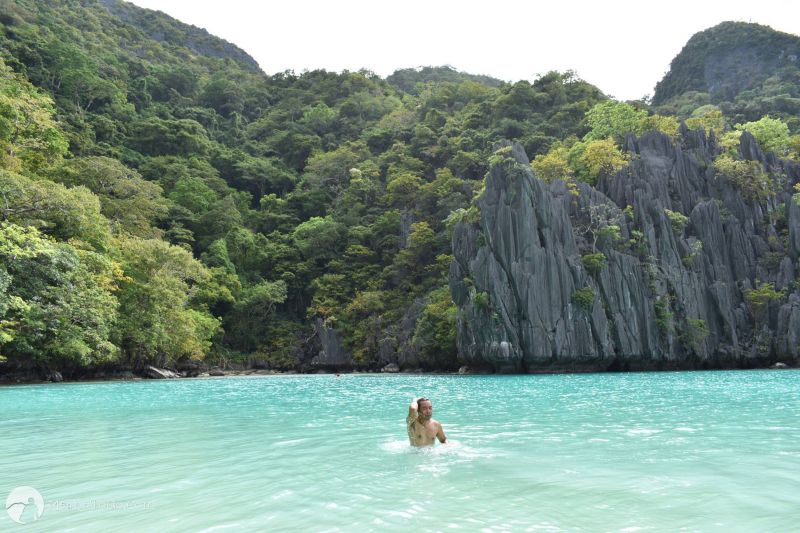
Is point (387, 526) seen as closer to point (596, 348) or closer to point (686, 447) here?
point (686, 447)

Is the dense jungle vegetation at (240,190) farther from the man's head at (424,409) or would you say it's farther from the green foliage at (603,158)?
the man's head at (424,409)

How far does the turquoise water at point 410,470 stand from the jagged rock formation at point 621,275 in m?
21.8

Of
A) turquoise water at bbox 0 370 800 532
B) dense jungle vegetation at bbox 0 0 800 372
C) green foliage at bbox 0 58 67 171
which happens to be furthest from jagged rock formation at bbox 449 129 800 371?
green foliage at bbox 0 58 67 171

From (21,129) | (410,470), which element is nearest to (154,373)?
(21,129)

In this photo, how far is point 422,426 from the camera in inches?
339

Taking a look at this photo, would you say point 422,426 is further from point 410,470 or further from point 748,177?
point 748,177

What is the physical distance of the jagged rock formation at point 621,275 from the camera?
35688 millimetres

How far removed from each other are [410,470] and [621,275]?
3458 cm

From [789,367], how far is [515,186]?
73.2ft

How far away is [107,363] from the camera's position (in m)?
33.2

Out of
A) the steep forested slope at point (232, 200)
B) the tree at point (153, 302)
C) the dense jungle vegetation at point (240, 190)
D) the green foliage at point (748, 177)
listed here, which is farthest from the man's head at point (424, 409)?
the green foliage at point (748, 177)

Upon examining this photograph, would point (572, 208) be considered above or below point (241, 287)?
above

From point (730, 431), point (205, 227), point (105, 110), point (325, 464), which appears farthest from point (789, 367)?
point (105, 110)

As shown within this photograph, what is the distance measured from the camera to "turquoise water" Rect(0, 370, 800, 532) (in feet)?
17.0
